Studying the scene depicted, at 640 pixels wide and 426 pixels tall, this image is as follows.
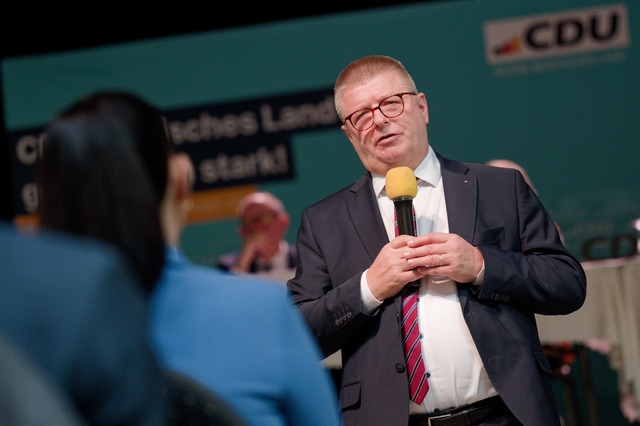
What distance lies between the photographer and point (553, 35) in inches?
284

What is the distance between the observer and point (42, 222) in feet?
4.29

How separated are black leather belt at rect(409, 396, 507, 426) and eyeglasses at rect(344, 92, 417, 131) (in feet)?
2.85

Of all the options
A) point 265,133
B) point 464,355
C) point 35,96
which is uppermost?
point 35,96

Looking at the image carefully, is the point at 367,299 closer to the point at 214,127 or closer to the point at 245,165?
the point at 245,165

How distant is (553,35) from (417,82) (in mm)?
1083

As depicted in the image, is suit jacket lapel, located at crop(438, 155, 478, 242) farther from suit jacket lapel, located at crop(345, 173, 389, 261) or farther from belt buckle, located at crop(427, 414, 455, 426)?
belt buckle, located at crop(427, 414, 455, 426)

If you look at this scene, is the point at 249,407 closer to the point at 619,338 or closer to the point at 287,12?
the point at 619,338

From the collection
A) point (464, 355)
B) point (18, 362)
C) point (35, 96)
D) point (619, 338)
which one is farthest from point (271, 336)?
point (35, 96)

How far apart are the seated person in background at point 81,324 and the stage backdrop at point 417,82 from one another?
245 inches

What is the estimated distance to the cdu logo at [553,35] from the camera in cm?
719

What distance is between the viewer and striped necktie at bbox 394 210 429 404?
2.57 metres

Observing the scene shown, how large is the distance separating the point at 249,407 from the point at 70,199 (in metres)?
0.40

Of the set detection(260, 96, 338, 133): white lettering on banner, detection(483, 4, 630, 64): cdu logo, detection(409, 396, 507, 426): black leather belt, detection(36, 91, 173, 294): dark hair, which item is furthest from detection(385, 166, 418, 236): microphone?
detection(483, 4, 630, 64): cdu logo

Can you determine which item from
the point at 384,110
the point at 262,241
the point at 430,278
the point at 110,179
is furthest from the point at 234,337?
the point at 262,241
